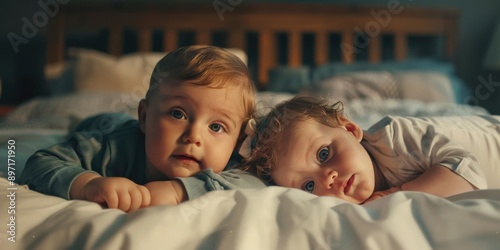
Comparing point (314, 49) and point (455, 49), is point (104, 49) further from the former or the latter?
point (455, 49)

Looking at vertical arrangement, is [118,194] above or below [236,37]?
above

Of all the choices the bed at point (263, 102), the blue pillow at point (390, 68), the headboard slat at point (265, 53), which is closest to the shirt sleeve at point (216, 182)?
the bed at point (263, 102)

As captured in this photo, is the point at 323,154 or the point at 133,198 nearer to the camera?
the point at 133,198

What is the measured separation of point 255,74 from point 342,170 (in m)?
2.22

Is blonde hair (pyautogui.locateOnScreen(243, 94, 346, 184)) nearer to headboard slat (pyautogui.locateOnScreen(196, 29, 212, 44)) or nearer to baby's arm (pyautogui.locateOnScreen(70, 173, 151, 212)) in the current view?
baby's arm (pyautogui.locateOnScreen(70, 173, 151, 212))

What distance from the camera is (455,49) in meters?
3.03

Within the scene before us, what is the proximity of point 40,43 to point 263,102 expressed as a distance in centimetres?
241

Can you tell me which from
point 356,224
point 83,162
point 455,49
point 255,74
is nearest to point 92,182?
point 83,162

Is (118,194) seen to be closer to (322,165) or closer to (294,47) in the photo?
(322,165)

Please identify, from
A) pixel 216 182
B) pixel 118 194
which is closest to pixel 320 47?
pixel 216 182

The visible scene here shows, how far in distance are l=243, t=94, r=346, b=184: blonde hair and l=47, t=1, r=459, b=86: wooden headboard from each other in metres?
2.02

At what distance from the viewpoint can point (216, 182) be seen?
733 mm

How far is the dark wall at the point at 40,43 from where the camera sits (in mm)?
3096

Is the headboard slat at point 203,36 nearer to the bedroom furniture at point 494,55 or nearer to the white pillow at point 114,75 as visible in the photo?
the white pillow at point 114,75
